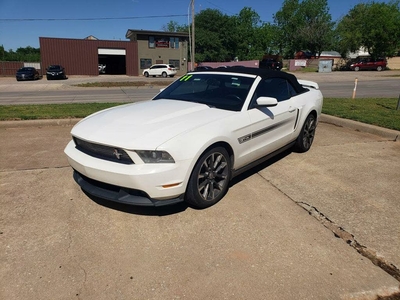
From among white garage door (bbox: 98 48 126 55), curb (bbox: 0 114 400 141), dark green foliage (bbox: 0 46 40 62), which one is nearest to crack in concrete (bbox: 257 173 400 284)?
curb (bbox: 0 114 400 141)

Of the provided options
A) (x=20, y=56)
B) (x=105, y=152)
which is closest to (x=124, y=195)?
(x=105, y=152)

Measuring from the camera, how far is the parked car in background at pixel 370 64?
4422 cm

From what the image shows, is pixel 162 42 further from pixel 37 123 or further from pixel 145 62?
pixel 37 123

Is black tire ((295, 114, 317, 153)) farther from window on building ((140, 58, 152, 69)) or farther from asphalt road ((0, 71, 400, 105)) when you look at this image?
window on building ((140, 58, 152, 69))

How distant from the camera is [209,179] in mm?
3496

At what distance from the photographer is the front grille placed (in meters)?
3.12

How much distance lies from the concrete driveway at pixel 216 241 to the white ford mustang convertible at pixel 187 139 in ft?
1.06

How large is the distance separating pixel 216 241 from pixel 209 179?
0.76 metres

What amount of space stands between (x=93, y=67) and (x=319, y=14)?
62277 mm

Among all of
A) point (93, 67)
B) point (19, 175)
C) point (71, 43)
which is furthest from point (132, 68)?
point (19, 175)

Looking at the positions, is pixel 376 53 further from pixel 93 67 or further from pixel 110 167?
pixel 110 167

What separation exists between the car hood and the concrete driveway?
83 cm

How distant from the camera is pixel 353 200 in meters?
3.79

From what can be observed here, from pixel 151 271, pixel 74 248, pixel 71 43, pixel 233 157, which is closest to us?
pixel 151 271
